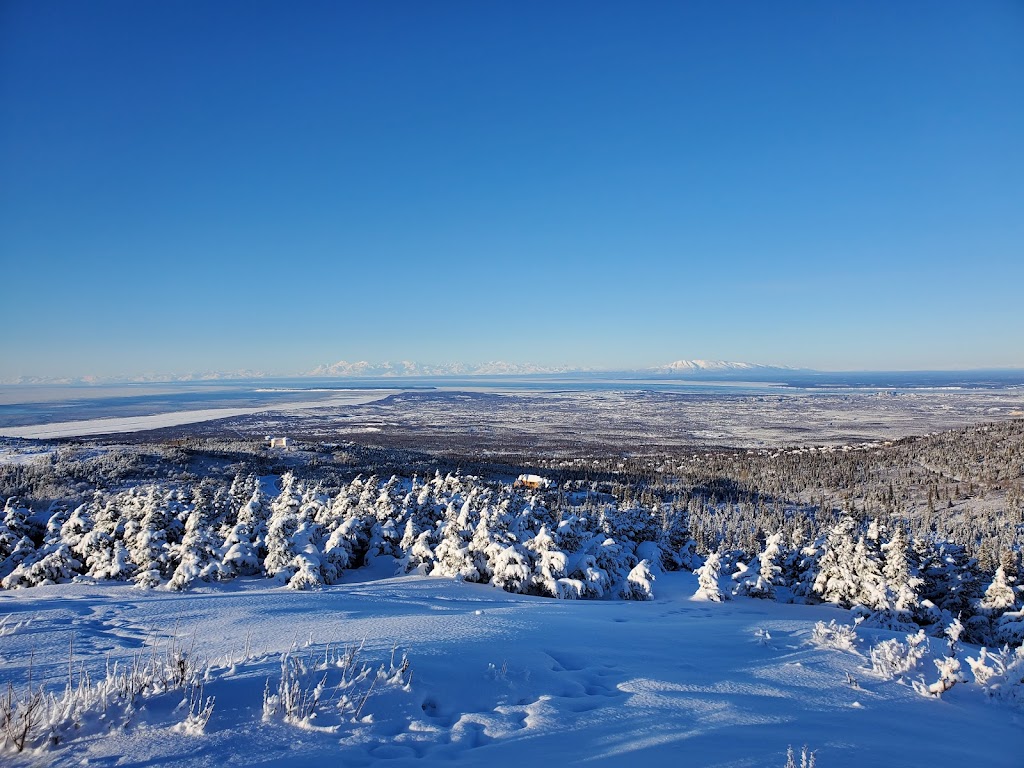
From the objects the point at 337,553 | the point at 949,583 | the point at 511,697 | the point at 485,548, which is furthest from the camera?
the point at 949,583

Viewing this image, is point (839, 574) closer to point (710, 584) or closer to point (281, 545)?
point (710, 584)

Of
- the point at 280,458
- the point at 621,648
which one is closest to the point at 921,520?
the point at 621,648

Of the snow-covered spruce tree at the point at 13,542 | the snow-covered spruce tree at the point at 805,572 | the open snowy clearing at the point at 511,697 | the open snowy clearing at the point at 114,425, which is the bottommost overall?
the open snowy clearing at the point at 114,425

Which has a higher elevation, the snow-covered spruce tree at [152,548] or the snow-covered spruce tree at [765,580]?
the snow-covered spruce tree at [152,548]

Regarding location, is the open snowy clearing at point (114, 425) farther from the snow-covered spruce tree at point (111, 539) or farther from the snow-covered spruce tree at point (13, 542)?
the snow-covered spruce tree at point (111, 539)

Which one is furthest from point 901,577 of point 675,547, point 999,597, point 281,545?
point 281,545

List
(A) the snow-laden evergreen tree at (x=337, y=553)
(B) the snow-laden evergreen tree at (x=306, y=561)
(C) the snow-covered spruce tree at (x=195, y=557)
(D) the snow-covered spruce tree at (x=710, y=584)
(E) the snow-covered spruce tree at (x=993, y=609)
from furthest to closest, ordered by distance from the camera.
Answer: (A) the snow-laden evergreen tree at (x=337, y=553), (E) the snow-covered spruce tree at (x=993, y=609), (D) the snow-covered spruce tree at (x=710, y=584), (B) the snow-laden evergreen tree at (x=306, y=561), (C) the snow-covered spruce tree at (x=195, y=557)

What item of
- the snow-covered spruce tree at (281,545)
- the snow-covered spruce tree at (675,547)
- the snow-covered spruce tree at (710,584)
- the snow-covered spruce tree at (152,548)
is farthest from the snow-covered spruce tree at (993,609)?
the snow-covered spruce tree at (152,548)

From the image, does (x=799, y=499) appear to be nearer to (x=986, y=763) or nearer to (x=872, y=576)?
(x=872, y=576)

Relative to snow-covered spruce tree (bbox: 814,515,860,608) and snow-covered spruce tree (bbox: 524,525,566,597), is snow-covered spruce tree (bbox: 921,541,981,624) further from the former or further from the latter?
snow-covered spruce tree (bbox: 524,525,566,597)
